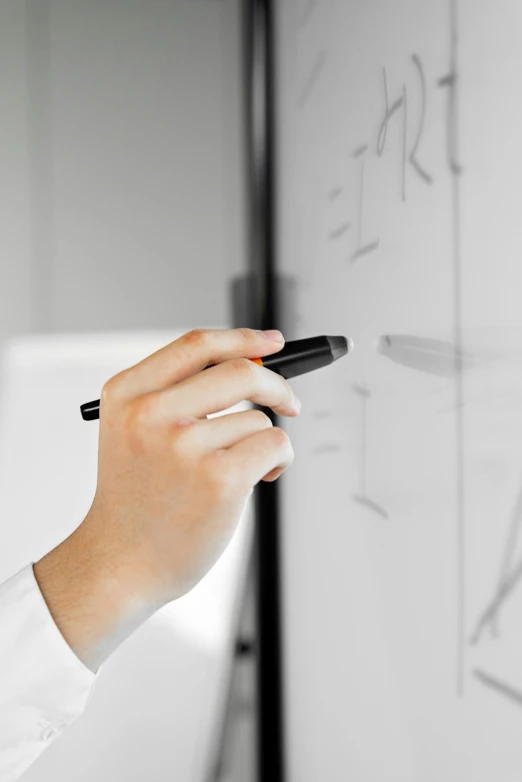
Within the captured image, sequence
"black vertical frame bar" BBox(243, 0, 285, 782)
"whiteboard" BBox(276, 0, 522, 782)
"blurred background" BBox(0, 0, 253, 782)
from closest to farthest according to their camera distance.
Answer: "whiteboard" BBox(276, 0, 522, 782), "black vertical frame bar" BBox(243, 0, 285, 782), "blurred background" BBox(0, 0, 253, 782)

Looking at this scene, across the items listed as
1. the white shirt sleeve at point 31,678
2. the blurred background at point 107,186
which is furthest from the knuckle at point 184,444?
the blurred background at point 107,186

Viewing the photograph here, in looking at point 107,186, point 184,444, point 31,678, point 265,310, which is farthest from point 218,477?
point 107,186

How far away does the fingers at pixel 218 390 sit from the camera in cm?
24

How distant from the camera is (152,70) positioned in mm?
671

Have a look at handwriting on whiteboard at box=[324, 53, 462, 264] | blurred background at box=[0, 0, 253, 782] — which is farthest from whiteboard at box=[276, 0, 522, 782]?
blurred background at box=[0, 0, 253, 782]

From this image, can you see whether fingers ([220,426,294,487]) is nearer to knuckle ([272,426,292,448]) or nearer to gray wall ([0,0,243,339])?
knuckle ([272,426,292,448])

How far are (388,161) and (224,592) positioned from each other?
420 millimetres

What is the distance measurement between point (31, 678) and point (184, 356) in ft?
0.55

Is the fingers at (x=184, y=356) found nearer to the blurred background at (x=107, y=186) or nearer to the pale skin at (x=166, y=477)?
the pale skin at (x=166, y=477)

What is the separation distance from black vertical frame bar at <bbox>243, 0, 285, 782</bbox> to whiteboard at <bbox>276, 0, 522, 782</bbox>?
8cm

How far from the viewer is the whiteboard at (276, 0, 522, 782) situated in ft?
0.61

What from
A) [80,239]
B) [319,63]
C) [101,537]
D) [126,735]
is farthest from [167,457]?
[80,239]

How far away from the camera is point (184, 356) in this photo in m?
0.26

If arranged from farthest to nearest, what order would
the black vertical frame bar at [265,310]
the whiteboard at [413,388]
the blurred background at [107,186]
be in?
1. the blurred background at [107,186]
2. the black vertical frame bar at [265,310]
3. the whiteboard at [413,388]
